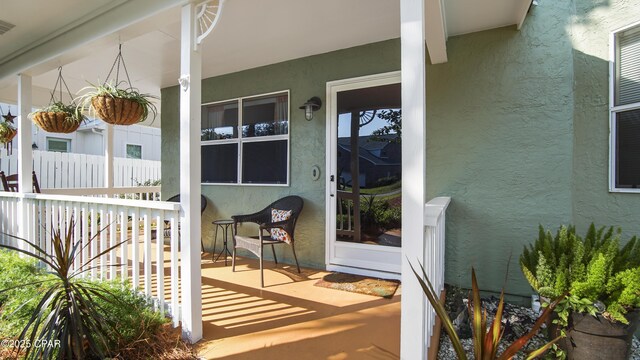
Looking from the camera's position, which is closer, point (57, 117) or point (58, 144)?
point (57, 117)

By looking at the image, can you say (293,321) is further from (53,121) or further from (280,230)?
(53,121)

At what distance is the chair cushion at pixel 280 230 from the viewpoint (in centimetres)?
357

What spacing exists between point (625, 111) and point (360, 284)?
2623 millimetres

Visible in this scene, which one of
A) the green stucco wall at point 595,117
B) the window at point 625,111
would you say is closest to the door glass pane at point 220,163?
the green stucco wall at point 595,117

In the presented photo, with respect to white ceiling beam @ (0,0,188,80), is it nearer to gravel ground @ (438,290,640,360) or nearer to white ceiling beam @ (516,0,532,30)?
white ceiling beam @ (516,0,532,30)

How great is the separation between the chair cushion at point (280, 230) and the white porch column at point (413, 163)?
7.06ft

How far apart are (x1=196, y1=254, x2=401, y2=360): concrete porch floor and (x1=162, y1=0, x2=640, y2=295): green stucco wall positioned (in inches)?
42.6

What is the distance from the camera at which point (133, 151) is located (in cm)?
1190

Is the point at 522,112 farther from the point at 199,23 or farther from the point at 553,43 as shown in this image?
the point at 199,23

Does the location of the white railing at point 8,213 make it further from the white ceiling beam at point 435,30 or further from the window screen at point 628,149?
the window screen at point 628,149

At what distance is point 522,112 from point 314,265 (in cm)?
271

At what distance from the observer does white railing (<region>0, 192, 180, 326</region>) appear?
2342 mm

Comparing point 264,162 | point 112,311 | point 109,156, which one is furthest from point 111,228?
point 109,156

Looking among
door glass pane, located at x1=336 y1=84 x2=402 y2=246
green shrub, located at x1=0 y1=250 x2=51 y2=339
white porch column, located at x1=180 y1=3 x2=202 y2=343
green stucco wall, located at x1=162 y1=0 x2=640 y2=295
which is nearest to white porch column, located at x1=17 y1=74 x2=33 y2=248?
green shrub, located at x1=0 y1=250 x2=51 y2=339
